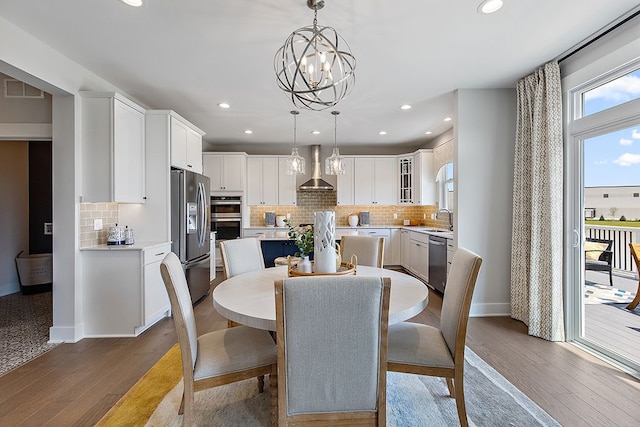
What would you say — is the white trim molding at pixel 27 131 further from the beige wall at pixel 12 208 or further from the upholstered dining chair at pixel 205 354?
the upholstered dining chair at pixel 205 354

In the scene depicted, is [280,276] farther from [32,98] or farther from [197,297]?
[32,98]

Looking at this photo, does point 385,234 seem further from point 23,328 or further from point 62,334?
point 23,328

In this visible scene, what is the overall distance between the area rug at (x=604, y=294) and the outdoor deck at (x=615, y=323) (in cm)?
5

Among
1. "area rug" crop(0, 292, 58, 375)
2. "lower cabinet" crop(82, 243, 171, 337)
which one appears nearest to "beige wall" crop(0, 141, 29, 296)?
"area rug" crop(0, 292, 58, 375)

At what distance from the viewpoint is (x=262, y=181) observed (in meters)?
6.51

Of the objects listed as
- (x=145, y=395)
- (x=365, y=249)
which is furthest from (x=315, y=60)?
(x=145, y=395)

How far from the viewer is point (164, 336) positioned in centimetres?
308

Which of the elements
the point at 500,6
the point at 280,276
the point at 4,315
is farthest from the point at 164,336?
the point at 500,6

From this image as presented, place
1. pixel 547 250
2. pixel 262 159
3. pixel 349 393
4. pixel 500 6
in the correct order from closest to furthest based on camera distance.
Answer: pixel 349 393, pixel 500 6, pixel 547 250, pixel 262 159

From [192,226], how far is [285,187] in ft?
9.22

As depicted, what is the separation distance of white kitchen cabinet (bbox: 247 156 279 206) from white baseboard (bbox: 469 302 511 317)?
420 cm

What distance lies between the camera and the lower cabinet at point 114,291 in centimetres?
304

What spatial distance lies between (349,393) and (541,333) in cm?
267

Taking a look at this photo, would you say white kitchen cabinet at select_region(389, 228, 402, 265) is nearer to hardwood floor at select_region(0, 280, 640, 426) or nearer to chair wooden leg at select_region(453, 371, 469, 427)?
hardwood floor at select_region(0, 280, 640, 426)
